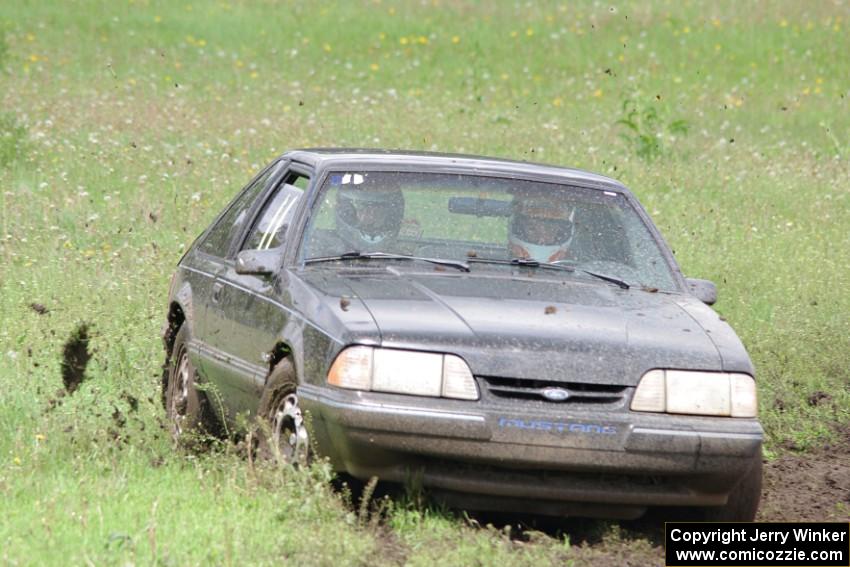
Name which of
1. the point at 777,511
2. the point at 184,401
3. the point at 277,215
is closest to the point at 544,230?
the point at 277,215

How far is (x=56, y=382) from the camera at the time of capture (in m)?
8.88

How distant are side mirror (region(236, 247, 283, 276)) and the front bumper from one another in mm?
1047

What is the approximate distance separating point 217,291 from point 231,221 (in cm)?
70

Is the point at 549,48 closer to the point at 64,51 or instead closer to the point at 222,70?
the point at 222,70

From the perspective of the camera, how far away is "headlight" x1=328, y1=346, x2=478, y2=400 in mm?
5859

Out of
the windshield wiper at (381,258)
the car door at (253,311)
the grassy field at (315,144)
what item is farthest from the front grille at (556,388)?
the windshield wiper at (381,258)

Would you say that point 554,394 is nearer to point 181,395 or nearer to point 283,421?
point 283,421

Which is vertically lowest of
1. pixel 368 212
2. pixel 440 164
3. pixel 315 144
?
pixel 315 144

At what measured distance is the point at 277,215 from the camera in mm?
7742

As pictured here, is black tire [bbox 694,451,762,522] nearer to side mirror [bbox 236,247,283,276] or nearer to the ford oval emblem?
the ford oval emblem

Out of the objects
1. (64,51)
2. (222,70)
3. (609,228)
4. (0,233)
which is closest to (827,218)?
(0,233)

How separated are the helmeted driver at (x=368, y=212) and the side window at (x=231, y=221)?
99cm

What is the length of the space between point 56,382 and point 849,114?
18.1m

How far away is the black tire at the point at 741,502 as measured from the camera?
6.32m
